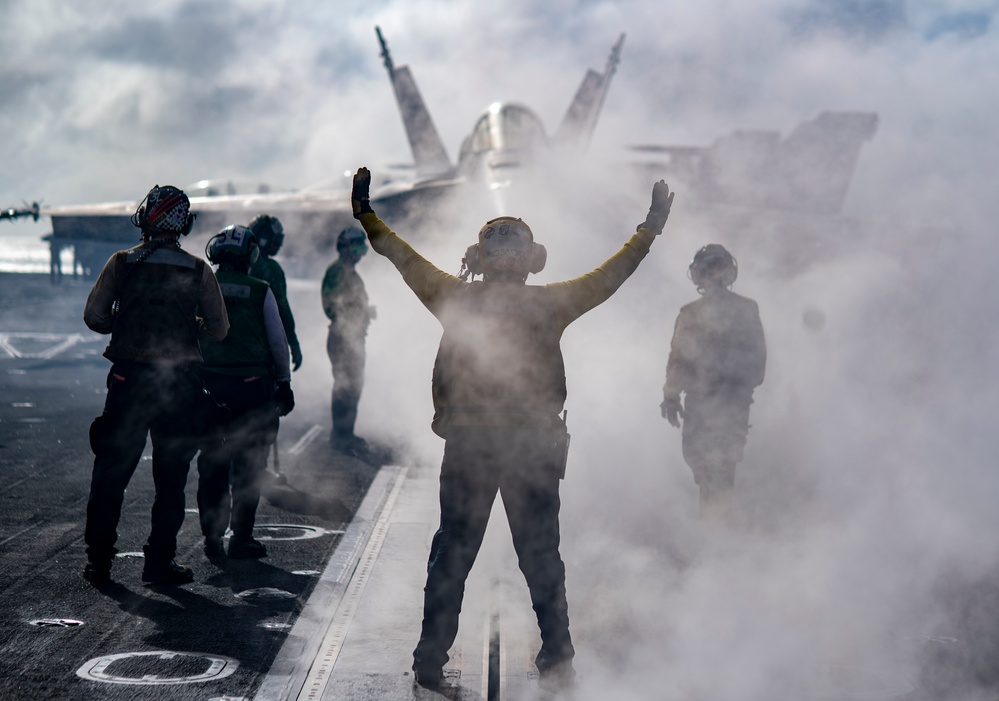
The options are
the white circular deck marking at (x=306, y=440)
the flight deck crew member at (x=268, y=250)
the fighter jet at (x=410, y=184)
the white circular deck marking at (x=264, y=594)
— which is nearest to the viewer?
the white circular deck marking at (x=264, y=594)

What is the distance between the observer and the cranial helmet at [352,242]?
8516mm

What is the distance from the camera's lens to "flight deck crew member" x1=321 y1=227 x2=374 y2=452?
8703mm

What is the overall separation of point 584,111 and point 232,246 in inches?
819

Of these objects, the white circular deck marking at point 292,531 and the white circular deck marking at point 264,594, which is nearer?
the white circular deck marking at point 264,594

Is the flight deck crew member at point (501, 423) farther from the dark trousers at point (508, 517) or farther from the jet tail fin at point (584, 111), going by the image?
the jet tail fin at point (584, 111)

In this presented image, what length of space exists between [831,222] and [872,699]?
14.9 m

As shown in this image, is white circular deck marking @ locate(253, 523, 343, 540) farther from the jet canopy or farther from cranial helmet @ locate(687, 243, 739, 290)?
the jet canopy

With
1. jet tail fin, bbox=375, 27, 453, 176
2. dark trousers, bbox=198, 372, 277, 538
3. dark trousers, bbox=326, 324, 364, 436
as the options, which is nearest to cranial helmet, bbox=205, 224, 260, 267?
dark trousers, bbox=198, 372, 277, 538

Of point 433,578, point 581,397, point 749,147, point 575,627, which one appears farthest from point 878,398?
point 749,147

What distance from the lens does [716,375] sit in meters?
5.88

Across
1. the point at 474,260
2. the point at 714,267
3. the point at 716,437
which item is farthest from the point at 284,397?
the point at 714,267

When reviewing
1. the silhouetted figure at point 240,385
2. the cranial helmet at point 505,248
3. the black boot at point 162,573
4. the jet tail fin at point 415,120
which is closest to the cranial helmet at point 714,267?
the cranial helmet at point 505,248

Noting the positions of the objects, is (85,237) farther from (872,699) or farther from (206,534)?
(872,699)

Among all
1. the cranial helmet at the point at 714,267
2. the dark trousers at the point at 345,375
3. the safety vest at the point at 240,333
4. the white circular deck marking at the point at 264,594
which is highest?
→ the cranial helmet at the point at 714,267
